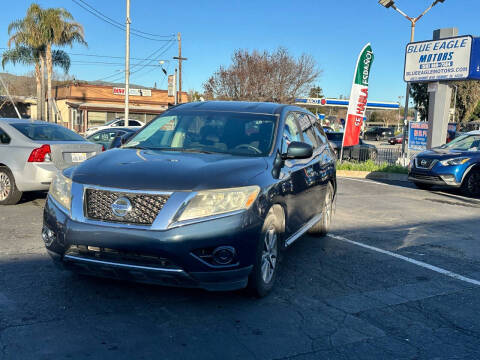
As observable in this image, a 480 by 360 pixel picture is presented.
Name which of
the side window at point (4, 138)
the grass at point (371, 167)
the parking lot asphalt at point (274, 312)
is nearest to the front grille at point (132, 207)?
the parking lot asphalt at point (274, 312)

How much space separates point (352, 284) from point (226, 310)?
1468 mm

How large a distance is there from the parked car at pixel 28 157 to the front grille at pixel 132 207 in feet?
15.1

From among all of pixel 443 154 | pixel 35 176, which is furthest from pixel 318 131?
pixel 443 154

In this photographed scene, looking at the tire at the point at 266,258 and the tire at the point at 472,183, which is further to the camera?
the tire at the point at 472,183

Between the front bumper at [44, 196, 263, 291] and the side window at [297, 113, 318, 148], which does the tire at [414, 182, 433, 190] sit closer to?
Result: the side window at [297, 113, 318, 148]

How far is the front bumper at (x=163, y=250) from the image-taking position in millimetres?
3551

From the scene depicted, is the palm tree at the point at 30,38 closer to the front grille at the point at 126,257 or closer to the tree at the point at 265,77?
the tree at the point at 265,77

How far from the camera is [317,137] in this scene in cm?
654

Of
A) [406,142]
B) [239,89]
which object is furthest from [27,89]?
[406,142]

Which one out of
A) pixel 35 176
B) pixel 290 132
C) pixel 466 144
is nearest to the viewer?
pixel 290 132

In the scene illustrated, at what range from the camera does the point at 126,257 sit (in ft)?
11.9

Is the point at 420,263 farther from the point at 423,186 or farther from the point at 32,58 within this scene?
the point at 32,58

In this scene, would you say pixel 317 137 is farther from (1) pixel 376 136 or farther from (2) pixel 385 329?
(1) pixel 376 136

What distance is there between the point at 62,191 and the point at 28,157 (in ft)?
14.3
